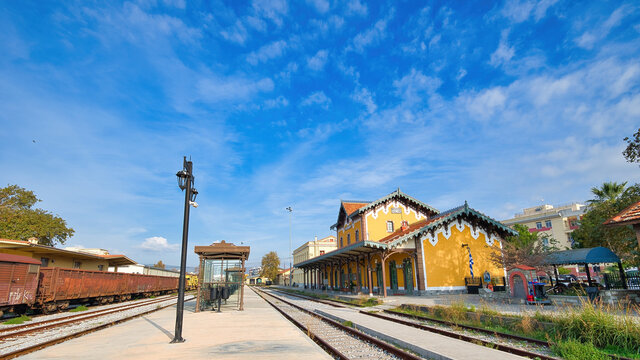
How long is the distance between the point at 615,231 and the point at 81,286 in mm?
36593

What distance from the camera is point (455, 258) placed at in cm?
2438

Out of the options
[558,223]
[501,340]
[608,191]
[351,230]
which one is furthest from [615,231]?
[558,223]

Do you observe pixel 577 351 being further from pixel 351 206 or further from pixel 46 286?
pixel 351 206

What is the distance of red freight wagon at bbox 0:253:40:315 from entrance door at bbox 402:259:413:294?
2211 centimetres

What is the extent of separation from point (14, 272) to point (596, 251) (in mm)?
28184

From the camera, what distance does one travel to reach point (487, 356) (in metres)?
6.79

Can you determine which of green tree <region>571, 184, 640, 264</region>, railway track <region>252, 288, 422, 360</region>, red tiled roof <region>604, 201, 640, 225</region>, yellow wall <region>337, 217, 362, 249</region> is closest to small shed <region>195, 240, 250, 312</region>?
railway track <region>252, 288, 422, 360</region>

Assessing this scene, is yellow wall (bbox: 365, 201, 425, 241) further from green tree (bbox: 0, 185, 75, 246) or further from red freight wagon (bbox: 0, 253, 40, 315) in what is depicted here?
green tree (bbox: 0, 185, 75, 246)

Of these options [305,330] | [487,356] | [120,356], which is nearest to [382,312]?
[305,330]

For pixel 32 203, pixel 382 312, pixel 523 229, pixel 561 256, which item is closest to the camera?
pixel 382 312

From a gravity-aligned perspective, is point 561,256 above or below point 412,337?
above

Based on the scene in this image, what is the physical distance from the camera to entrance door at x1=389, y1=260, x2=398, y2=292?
89.0 ft

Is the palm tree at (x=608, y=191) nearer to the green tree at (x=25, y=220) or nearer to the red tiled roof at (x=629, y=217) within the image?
the red tiled roof at (x=629, y=217)

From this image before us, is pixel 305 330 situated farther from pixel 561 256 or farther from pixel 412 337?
pixel 561 256
